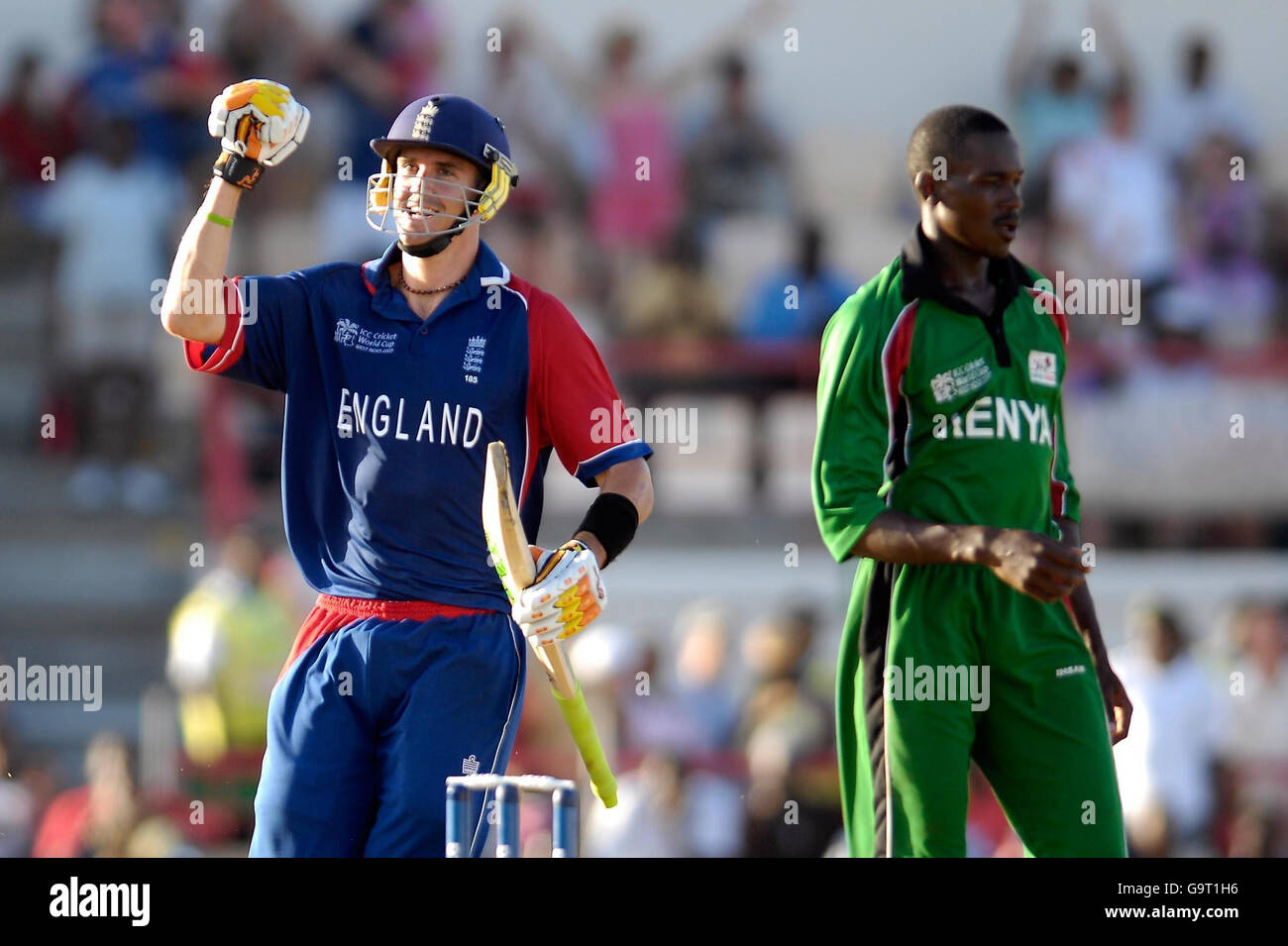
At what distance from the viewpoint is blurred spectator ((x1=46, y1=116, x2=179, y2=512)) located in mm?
11367

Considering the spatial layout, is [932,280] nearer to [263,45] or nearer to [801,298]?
[801,298]

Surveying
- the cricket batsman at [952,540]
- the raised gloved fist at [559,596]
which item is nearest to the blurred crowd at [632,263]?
the cricket batsman at [952,540]

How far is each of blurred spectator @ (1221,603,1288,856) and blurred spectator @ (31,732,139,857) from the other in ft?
16.5

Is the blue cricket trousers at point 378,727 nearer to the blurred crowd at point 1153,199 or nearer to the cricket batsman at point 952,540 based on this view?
the cricket batsman at point 952,540

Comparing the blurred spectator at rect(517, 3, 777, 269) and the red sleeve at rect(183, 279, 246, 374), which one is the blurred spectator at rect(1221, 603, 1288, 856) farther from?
the red sleeve at rect(183, 279, 246, 374)

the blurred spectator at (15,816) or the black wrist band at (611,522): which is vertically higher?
the black wrist band at (611,522)

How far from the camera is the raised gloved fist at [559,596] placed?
467cm

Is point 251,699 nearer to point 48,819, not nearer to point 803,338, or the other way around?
point 48,819

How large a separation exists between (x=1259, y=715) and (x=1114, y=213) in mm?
3300

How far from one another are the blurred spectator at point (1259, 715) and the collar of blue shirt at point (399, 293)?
581cm

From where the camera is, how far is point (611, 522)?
505 centimetres

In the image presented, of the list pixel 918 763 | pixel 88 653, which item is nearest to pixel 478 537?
pixel 918 763

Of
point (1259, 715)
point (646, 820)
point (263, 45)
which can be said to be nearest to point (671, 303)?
point (263, 45)

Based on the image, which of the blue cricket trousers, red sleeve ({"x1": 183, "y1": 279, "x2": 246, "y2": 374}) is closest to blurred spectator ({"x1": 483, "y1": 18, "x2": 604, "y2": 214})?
red sleeve ({"x1": 183, "y1": 279, "x2": 246, "y2": 374})
